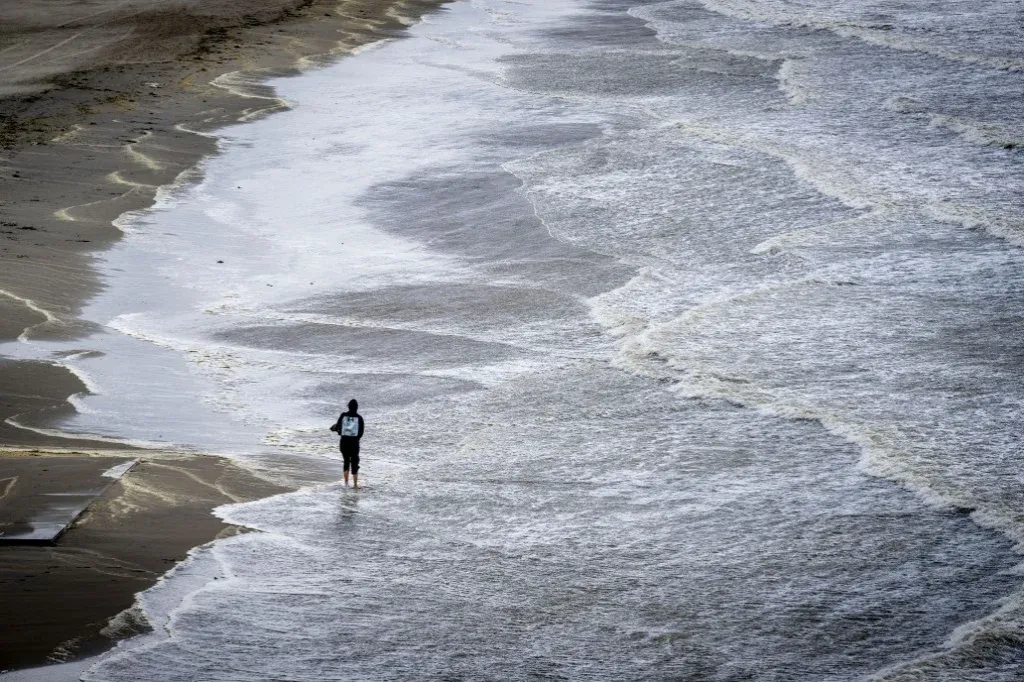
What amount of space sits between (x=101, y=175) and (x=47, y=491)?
1231 cm

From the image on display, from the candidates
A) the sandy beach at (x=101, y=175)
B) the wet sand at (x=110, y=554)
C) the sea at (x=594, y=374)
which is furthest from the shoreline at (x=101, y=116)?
the wet sand at (x=110, y=554)

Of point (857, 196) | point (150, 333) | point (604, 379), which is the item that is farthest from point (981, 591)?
point (857, 196)

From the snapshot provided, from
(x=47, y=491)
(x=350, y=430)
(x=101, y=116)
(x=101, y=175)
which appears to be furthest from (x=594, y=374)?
(x=101, y=116)

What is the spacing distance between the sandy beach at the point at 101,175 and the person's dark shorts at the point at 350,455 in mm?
648

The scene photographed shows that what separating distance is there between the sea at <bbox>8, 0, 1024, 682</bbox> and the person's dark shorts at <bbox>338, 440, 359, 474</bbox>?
0.27 meters

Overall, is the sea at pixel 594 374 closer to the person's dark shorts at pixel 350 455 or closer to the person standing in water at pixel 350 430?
the person's dark shorts at pixel 350 455

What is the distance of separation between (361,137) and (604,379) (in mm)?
12557

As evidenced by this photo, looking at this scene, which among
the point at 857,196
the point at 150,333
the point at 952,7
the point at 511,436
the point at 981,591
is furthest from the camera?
the point at 952,7

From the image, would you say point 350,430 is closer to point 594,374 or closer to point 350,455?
point 350,455

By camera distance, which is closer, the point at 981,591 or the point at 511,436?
the point at 981,591

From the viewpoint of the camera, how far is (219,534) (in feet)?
35.3

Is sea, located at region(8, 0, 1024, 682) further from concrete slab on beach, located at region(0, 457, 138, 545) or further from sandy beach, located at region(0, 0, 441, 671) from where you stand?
concrete slab on beach, located at region(0, 457, 138, 545)

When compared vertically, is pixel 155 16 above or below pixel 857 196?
above

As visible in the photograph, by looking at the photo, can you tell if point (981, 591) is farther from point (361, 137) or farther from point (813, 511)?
point (361, 137)
